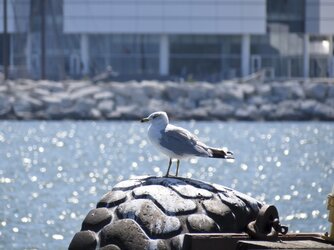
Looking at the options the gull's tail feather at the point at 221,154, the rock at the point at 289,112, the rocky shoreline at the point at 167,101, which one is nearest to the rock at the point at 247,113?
the rocky shoreline at the point at 167,101

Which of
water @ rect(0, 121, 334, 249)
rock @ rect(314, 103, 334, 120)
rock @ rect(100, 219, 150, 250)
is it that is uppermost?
rock @ rect(100, 219, 150, 250)

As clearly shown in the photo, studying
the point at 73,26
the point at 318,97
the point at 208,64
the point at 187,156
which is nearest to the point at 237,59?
the point at 208,64

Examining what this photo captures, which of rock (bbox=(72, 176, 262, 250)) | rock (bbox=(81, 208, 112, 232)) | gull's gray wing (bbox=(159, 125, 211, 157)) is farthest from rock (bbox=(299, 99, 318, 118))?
rock (bbox=(81, 208, 112, 232))

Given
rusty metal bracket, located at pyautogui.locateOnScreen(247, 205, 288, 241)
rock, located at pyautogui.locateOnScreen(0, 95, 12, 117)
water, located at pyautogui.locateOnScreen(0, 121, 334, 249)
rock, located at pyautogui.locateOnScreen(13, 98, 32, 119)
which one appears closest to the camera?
rusty metal bracket, located at pyautogui.locateOnScreen(247, 205, 288, 241)

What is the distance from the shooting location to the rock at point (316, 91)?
239ft

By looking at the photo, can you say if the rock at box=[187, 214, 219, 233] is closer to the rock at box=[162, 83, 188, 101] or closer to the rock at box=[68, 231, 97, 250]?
the rock at box=[68, 231, 97, 250]

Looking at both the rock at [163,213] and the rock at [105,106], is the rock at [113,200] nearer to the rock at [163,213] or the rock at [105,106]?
the rock at [163,213]

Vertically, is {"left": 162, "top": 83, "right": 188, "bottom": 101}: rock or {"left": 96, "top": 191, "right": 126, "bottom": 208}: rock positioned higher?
{"left": 96, "top": 191, "right": 126, "bottom": 208}: rock

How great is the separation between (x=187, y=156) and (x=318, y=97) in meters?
65.2

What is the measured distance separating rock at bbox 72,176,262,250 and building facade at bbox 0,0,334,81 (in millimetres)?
78563

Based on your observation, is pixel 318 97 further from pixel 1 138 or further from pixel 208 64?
pixel 1 138

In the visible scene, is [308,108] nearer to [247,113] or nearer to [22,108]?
[247,113]

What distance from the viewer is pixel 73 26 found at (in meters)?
89.1

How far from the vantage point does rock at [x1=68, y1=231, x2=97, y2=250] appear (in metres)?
Answer: 7.19
